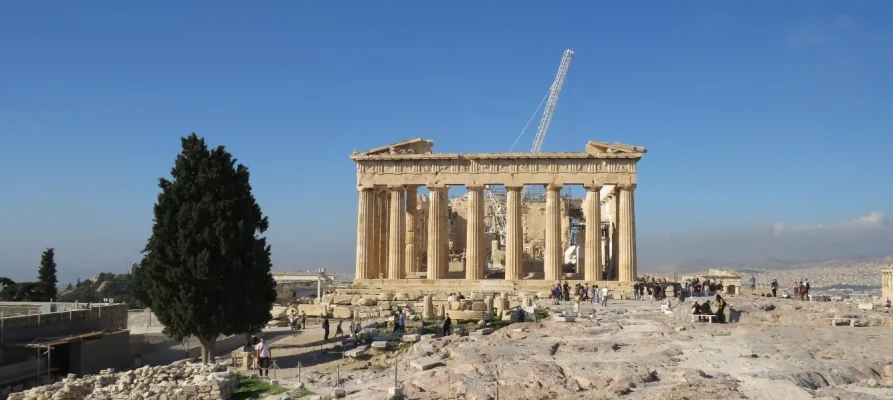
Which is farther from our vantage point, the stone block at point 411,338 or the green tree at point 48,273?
the green tree at point 48,273

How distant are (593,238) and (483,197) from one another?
23.2ft

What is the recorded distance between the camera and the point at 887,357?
18.0m

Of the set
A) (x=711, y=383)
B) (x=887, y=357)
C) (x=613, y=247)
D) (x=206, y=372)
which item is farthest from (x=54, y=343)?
(x=613, y=247)

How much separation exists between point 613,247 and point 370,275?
643 inches

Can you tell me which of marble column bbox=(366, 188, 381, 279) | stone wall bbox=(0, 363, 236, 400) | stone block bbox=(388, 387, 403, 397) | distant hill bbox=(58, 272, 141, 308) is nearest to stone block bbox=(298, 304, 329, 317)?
marble column bbox=(366, 188, 381, 279)

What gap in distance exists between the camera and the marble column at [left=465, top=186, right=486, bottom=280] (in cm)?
4469

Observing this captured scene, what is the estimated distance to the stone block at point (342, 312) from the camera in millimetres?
36469

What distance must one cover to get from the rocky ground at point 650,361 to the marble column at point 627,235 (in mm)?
15918

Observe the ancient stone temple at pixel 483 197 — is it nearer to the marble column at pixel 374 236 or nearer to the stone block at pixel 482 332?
the marble column at pixel 374 236

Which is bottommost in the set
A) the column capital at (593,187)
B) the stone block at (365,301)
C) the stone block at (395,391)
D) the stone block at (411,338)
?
the stone block at (395,391)

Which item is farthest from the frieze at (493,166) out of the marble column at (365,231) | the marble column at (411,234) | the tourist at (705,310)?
the tourist at (705,310)

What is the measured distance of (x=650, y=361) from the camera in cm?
1814

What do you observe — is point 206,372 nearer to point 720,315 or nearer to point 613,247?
point 720,315

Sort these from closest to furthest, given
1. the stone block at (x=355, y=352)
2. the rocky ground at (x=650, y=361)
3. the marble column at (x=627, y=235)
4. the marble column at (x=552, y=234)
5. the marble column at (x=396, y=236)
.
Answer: the rocky ground at (x=650, y=361) → the stone block at (x=355, y=352) → the marble column at (x=627, y=235) → the marble column at (x=552, y=234) → the marble column at (x=396, y=236)
